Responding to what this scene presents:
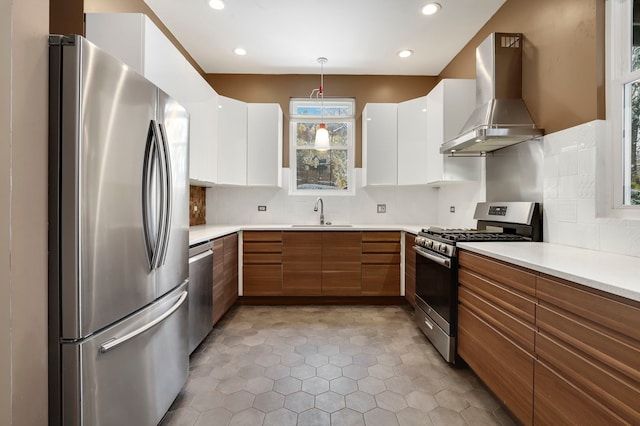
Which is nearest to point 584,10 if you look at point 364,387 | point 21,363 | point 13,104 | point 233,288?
point 364,387

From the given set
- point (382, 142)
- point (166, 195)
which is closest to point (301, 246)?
point (382, 142)

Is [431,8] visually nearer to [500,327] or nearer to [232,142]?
[232,142]

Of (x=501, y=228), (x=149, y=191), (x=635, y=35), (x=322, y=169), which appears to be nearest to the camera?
(x=149, y=191)

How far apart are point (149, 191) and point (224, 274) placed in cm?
160

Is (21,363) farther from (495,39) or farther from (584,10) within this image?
(495,39)

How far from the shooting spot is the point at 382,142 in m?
3.47

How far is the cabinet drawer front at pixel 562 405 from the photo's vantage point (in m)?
0.99

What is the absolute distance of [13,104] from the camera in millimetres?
879

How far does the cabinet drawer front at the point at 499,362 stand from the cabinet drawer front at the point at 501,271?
0.29 metres

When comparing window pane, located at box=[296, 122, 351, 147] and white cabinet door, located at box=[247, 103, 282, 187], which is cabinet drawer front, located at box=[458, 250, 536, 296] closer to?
white cabinet door, located at box=[247, 103, 282, 187]

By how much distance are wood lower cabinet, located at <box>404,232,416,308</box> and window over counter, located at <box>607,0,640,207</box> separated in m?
1.60

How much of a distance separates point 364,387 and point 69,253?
5.64 feet

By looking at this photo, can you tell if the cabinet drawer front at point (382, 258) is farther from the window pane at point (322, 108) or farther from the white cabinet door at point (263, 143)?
the window pane at point (322, 108)

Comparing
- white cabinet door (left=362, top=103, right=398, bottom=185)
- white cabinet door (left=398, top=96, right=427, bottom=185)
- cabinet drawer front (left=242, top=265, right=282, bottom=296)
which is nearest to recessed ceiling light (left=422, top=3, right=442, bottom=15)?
white cabinet door (left=398, top=96, right=427, bottom=185)
